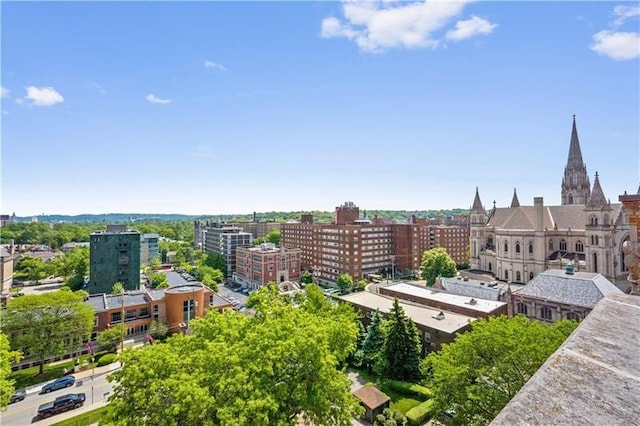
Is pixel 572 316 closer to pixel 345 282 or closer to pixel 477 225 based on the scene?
pixel 477 225

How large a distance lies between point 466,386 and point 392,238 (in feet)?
212

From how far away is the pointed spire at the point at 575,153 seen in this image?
2815 inches

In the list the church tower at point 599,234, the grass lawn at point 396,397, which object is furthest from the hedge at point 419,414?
the church tower at point 599,234

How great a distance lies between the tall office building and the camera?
61062 millimetres

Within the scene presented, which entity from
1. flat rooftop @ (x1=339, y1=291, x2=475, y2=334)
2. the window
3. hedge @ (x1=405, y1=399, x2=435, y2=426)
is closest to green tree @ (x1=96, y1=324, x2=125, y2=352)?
the window

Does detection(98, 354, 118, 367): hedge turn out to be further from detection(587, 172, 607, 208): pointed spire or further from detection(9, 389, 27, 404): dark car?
detection(587, 172, 607, 208): pointed spire

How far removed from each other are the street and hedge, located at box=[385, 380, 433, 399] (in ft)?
82.2

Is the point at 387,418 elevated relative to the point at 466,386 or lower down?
lower down

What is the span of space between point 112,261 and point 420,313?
57.0 meters

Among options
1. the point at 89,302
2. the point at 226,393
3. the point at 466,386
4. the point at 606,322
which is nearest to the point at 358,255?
the point at 89,302

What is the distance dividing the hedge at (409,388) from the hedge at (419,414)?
103 inches

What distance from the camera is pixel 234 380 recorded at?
1375cm

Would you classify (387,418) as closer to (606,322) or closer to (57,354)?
(606,322)

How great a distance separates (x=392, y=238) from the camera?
81812 millimetres
